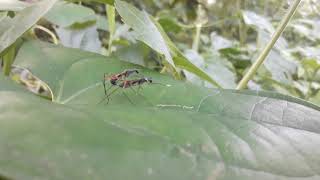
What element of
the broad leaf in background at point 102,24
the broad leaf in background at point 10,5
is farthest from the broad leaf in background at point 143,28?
the broad leaf in background at point 102,24

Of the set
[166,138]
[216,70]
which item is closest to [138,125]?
[166,138]

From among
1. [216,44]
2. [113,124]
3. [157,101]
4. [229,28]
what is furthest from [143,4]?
[113,124]

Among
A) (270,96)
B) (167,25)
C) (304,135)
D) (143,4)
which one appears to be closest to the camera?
(304,135)

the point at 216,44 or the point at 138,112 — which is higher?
the point at 138,112

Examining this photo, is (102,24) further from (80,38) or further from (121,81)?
(121,81)

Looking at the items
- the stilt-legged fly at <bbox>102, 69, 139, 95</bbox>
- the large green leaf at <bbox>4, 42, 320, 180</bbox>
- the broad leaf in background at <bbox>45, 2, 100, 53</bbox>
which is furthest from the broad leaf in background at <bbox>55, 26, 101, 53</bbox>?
the large green leaf at <bbox>4, 42, 320, 180</bbox>

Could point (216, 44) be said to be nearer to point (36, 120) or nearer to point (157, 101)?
point (157, 101)
